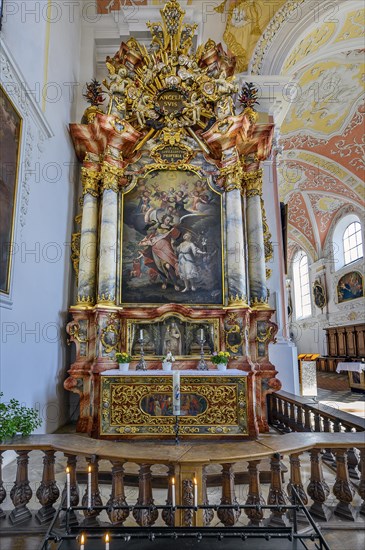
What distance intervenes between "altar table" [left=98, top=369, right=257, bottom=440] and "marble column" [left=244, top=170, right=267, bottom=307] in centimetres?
154

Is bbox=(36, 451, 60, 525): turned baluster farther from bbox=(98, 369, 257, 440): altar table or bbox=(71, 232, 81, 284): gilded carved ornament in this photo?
bbox=(71, 232, 81, 284): gilded carved ornament

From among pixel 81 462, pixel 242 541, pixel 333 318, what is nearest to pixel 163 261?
pixel 81 462

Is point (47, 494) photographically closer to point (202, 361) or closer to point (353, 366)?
point (202, 361)

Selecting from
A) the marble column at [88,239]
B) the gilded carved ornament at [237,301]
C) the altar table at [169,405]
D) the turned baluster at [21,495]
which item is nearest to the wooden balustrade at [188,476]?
the turned baluster at [21,495]

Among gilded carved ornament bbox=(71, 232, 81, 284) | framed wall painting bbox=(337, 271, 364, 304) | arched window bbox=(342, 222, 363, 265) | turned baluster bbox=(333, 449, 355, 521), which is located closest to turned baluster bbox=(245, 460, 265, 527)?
turned baluster bbox=(333, 449, 355, 521)

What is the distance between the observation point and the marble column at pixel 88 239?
Answer: 19.9ft

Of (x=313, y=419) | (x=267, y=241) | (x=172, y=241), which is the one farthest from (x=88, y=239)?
(x=313, y=419)

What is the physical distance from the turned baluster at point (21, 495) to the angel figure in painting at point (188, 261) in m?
3.87

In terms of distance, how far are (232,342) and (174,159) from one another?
316 centimetres

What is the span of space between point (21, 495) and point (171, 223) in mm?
4601

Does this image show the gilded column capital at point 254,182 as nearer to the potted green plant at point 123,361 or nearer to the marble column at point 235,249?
the marble column at point 235,249

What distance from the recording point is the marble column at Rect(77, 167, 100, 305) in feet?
19.9

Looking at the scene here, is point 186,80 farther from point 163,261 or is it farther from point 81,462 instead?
point 81,462

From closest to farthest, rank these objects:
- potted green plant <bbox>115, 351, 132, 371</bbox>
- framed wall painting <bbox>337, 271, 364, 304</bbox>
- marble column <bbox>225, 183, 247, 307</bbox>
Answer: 1. potted green plant <bbox>115, 351, 132, 371</bbox>
2. marble column <bbox>225, 183, 247, 307</bbox>
3. framed wall painting <bbox>337, 271, 364, 304</bbox>
